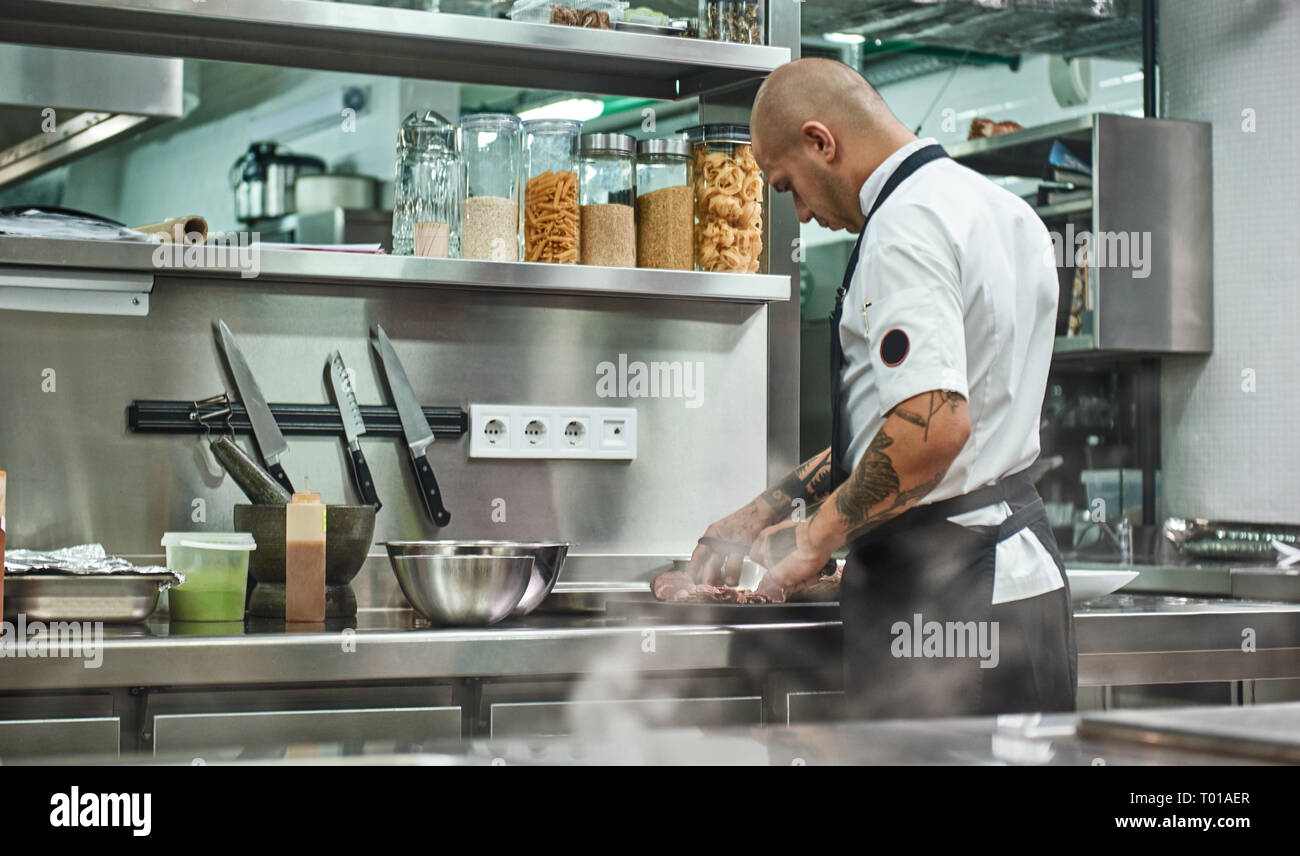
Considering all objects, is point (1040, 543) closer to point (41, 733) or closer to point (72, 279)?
point (41, 733)

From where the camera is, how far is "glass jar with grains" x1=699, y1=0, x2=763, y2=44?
2.72 m

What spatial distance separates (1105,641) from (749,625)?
56cm

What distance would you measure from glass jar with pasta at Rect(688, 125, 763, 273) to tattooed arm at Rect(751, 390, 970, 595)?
2.76ft

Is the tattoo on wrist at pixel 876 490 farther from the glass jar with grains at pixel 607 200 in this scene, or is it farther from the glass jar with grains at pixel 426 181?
the glass jar with grains at pixel 426 181

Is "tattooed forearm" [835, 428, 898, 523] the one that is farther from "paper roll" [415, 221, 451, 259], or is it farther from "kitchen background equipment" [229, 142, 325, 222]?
"kitchen background equipment" [229, 142, 325, 222]

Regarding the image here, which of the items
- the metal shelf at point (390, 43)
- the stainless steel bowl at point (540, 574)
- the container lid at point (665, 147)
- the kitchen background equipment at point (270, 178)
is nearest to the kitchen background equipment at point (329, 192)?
the kitchen background equipment at point (270, 178)

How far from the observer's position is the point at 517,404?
2637 mm

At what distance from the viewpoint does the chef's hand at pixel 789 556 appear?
196 centimetres

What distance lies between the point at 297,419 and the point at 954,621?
1224 mm

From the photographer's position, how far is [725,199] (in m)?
2.60

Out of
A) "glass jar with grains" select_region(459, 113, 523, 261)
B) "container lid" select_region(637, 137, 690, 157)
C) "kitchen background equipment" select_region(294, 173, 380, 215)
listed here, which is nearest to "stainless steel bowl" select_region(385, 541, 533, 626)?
"glass jar with grains" select_region(459, 113, 523, 261)

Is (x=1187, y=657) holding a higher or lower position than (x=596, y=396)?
lower
